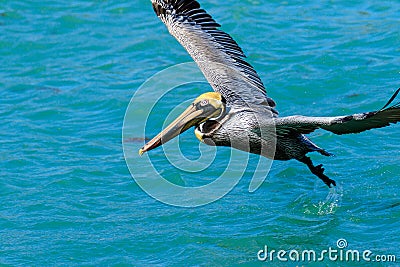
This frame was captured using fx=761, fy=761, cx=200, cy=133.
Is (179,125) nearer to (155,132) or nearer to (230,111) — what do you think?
(230,111)

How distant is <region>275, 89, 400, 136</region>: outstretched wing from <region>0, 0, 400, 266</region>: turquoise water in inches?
48.0

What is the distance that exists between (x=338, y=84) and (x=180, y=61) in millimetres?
2586

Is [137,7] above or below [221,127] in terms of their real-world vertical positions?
above

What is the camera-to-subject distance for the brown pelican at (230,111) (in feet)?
25.2

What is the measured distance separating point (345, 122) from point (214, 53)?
2.21 metres

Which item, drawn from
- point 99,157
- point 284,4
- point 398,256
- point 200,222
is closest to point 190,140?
point 99,157

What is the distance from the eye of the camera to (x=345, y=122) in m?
6.73

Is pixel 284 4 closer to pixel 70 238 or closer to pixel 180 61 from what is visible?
pixel 180 61

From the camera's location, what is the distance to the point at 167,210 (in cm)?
866

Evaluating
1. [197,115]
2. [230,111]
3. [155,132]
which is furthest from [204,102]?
[155,132]
